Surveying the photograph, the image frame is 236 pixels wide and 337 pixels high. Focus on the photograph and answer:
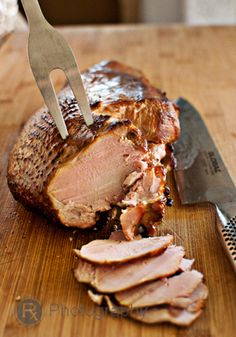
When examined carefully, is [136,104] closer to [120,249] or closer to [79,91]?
[79,91]

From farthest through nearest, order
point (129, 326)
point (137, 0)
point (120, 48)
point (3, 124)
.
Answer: point (137, 0) → point (120, 48) → point (3, 124) → point (129, 326)

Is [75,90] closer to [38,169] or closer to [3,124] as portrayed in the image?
[38,169]

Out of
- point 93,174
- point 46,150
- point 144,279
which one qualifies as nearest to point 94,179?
point 93,174

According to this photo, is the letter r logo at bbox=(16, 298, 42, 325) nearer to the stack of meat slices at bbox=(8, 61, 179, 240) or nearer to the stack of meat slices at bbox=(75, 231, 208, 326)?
the stack of meat slices at bbox=(75, 231, 208, 326)

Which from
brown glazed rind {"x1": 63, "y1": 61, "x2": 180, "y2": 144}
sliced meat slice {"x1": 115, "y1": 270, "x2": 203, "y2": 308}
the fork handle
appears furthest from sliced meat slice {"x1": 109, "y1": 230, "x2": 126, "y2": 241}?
the fork handle

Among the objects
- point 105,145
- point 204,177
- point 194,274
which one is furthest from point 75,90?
point 194,274
